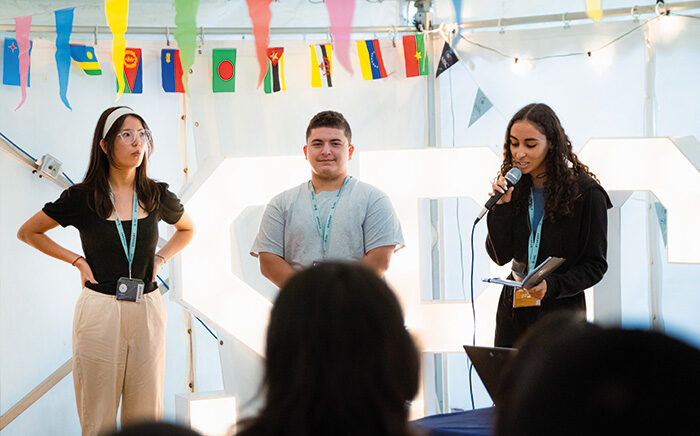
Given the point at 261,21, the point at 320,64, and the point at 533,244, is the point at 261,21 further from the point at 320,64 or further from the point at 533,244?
the point at 533,244

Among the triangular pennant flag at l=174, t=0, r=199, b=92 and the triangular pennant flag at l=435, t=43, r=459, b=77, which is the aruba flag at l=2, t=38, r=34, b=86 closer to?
the triangular pennant flag at l=174, t=0, r=199, b=92

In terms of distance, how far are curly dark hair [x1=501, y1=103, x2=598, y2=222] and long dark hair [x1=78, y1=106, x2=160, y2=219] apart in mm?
1371

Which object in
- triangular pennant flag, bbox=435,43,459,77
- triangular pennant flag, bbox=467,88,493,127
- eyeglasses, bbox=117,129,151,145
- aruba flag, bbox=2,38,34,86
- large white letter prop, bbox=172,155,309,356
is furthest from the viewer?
triangular pennant flag, bbox=467,88,493,127

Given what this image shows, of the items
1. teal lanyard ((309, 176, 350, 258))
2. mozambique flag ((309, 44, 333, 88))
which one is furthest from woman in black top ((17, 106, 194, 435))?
mozambique flag ((309, 44, 333, 88))

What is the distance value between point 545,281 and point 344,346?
1736mm

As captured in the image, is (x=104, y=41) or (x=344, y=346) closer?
(x=344, y=346)

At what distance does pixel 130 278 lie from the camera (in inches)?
113

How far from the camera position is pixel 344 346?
0.95 meters

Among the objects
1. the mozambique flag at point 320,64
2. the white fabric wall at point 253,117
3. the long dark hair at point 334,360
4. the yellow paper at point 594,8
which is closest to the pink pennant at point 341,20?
the mozambique flag at point 320,64

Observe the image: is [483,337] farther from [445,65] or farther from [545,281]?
[445,65]

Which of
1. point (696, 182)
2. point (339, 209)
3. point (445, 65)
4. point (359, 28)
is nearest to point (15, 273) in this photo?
point (339, 209)

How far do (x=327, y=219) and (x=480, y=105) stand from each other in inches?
56.2

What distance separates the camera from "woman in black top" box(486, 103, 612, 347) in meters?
2.63

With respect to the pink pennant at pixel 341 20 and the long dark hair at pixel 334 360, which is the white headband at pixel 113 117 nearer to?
the pink pennant at pixel 341 20
